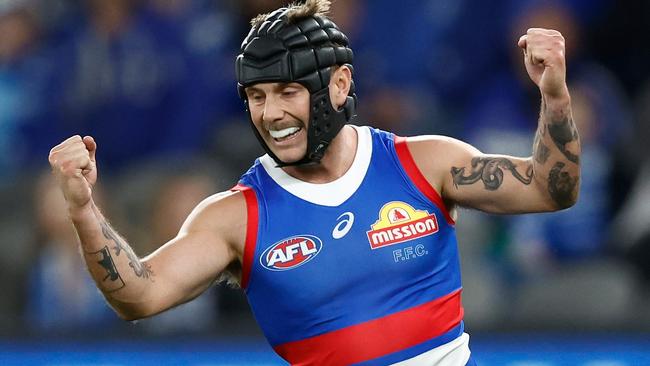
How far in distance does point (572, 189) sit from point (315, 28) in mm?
1174

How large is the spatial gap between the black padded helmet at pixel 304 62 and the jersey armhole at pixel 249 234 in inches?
7.0

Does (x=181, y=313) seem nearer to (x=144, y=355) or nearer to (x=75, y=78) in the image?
(x=144, y=355)

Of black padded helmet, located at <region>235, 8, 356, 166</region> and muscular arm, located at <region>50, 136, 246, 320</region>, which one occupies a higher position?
black padded helmet, located at <region>235, 8, 356, 166</region>

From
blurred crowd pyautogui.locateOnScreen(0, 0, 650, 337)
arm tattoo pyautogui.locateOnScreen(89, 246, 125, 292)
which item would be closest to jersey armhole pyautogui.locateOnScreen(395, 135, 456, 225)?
arm tattoo pyautogui.locateOnScreen(89, 246, 125, 292)

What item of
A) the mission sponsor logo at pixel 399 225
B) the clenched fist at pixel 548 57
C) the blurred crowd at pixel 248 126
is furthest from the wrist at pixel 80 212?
the blurred crowd at pixel 248 126

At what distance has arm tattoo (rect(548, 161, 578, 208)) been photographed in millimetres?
5168

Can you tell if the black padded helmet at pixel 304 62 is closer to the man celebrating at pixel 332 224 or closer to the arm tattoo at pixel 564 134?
the man celebrating at pixel 332 224

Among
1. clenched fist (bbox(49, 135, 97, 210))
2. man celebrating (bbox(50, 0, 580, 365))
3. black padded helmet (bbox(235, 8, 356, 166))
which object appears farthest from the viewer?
black padded helmet (bbox(235, 8, 356, 166))

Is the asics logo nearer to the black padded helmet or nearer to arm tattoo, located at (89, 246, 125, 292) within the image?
the black padded helmet

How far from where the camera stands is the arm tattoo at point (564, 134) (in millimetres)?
5121

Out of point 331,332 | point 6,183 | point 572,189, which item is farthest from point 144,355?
point 572,189

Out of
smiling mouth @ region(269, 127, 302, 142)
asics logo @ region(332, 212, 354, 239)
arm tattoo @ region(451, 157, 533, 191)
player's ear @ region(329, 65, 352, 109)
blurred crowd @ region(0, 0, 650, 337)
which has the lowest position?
blurred crowd @ region(0, 0, 650, 337)

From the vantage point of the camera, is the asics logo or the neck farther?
the neck

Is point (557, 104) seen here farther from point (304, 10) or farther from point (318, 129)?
point (304, 10)
